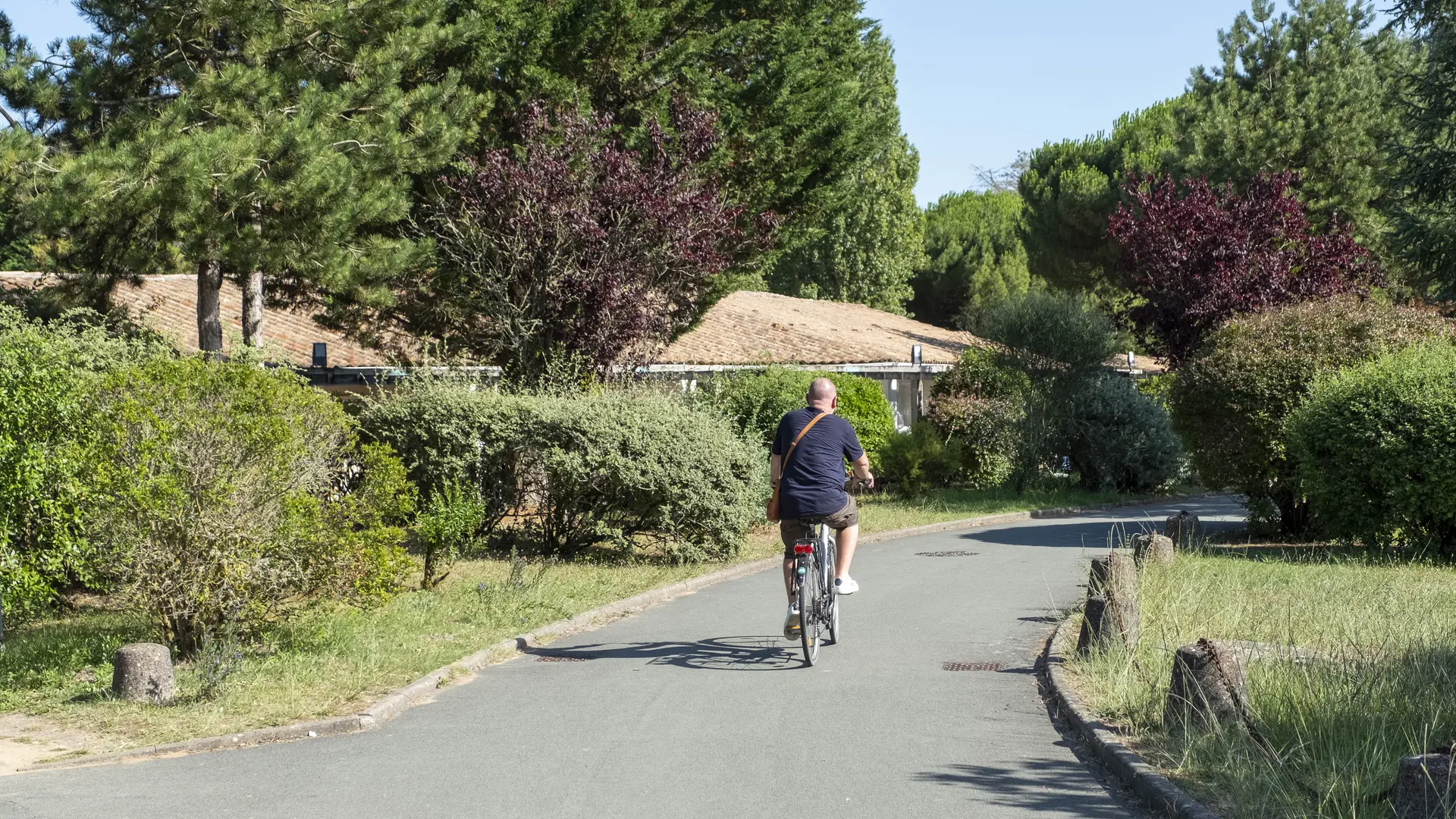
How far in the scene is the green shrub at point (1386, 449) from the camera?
14.5 metres

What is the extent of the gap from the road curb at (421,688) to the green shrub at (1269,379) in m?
6.27

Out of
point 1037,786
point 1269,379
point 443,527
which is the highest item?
point 1269,379

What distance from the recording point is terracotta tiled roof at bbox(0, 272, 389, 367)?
2283 centimetres

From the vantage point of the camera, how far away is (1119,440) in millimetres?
26953

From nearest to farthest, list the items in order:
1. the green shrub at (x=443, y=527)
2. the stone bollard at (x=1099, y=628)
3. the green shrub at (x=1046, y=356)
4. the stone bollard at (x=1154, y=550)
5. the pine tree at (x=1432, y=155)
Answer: the stone bollard at (x=1099, y=628) < the green shrub at (x=443, y=527) < the stone bollard at (x=1154, y=550) < the pine tree at (x=1432, y=155) < the green shrub at (x=1046, y=356)

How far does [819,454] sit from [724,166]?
12.1 m

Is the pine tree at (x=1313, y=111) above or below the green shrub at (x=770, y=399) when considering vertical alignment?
above

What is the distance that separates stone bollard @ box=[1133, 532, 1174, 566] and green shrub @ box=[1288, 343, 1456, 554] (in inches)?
127

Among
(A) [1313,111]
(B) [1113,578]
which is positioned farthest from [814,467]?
(A) [1313,111]

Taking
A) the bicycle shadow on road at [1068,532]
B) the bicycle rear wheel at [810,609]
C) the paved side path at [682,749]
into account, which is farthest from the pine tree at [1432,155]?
the bicycle rear wheel at [810,609]

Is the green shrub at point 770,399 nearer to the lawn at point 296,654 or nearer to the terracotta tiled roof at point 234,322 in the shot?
the terracotta tiled roof at point 234,322

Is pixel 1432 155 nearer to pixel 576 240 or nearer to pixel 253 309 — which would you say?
pixel 576 240

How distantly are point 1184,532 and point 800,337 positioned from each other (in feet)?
51.6

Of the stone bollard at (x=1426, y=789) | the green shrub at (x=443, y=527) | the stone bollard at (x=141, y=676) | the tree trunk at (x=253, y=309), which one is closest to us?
the stone bollard at (x=1426, y=789)
